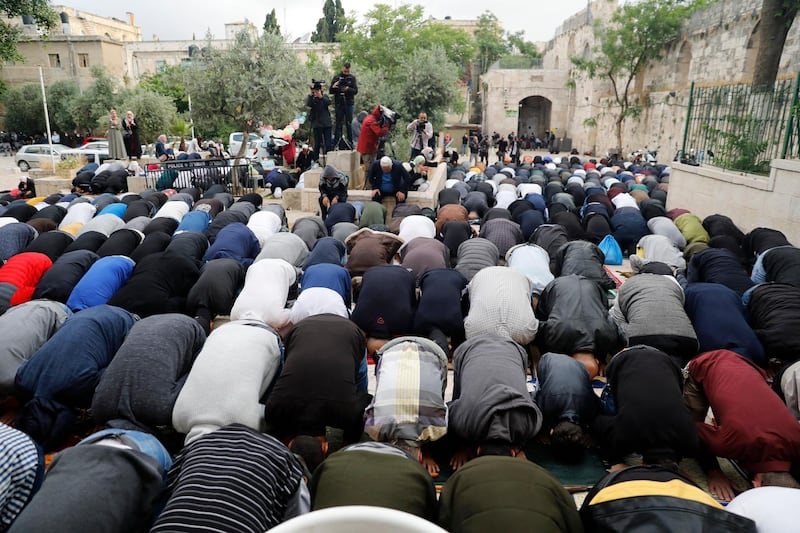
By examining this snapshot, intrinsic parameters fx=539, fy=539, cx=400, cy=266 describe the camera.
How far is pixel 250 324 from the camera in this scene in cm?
378

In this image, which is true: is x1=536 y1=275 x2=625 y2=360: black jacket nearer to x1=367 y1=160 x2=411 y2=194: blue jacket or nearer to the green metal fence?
the green metal fence

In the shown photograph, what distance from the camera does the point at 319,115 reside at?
11.3 meters

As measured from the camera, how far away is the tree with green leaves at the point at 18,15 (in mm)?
11285

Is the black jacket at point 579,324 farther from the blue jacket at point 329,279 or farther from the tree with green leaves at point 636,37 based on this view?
the tree with green leaves at point 636,37

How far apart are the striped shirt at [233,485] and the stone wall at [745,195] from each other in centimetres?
741

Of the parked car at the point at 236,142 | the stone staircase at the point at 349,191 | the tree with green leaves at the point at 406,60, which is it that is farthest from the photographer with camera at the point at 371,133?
the parked car at the point at 236,142

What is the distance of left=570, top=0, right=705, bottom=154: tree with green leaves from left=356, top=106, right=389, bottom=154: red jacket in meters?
15.4

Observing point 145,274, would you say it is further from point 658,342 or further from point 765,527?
point 765,527

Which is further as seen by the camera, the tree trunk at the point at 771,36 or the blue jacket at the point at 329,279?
the tree trunk at the point at 771,36

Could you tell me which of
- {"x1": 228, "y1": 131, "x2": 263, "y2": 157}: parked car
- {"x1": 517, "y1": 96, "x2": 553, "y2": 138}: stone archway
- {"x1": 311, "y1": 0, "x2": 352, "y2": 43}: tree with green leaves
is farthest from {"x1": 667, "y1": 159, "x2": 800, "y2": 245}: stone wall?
{"x1": 311, "y1": 0, "x2": 352, "y2": 43}: tree with green leaves

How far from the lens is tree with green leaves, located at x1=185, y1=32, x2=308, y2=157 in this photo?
13266 millimetres

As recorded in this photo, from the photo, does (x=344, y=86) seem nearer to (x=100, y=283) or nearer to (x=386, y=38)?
(x=100, y=283)

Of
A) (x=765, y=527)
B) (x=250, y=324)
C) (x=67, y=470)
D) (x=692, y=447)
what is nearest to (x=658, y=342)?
(x=692, y=447)

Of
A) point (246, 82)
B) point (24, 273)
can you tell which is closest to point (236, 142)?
point (246, 82)
